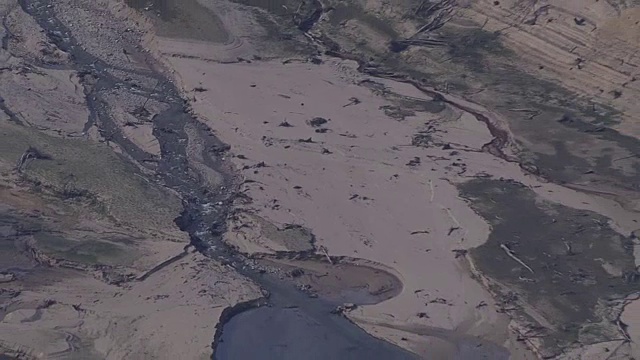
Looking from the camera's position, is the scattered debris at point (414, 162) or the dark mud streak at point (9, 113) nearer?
the dark mud streak at point (9, 113)

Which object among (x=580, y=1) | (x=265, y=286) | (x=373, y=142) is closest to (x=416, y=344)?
(x=265, y=286)

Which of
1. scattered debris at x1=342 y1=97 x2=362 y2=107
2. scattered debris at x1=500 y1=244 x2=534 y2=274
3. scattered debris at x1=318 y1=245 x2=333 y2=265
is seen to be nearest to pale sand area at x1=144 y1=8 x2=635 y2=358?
scattered debris at x1=342 y1=97 x2=362 y2=107

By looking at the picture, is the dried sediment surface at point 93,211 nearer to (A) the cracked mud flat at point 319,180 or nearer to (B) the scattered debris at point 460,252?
(A) the cracked mud flat at point 319,180

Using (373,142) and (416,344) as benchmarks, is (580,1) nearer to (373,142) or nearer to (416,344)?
(373,142)

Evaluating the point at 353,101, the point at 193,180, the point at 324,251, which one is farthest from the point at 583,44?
the point at 193,180

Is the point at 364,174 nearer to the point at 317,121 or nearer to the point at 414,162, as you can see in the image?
the point at 414,162

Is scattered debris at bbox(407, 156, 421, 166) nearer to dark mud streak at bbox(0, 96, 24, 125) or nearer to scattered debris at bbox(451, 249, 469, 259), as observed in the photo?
scattered debris at bbox(451, 249, 469, 259)

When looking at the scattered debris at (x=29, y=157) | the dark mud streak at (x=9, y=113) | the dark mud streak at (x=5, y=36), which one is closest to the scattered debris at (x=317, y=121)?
the scattered debris at (x=29, y=157)
